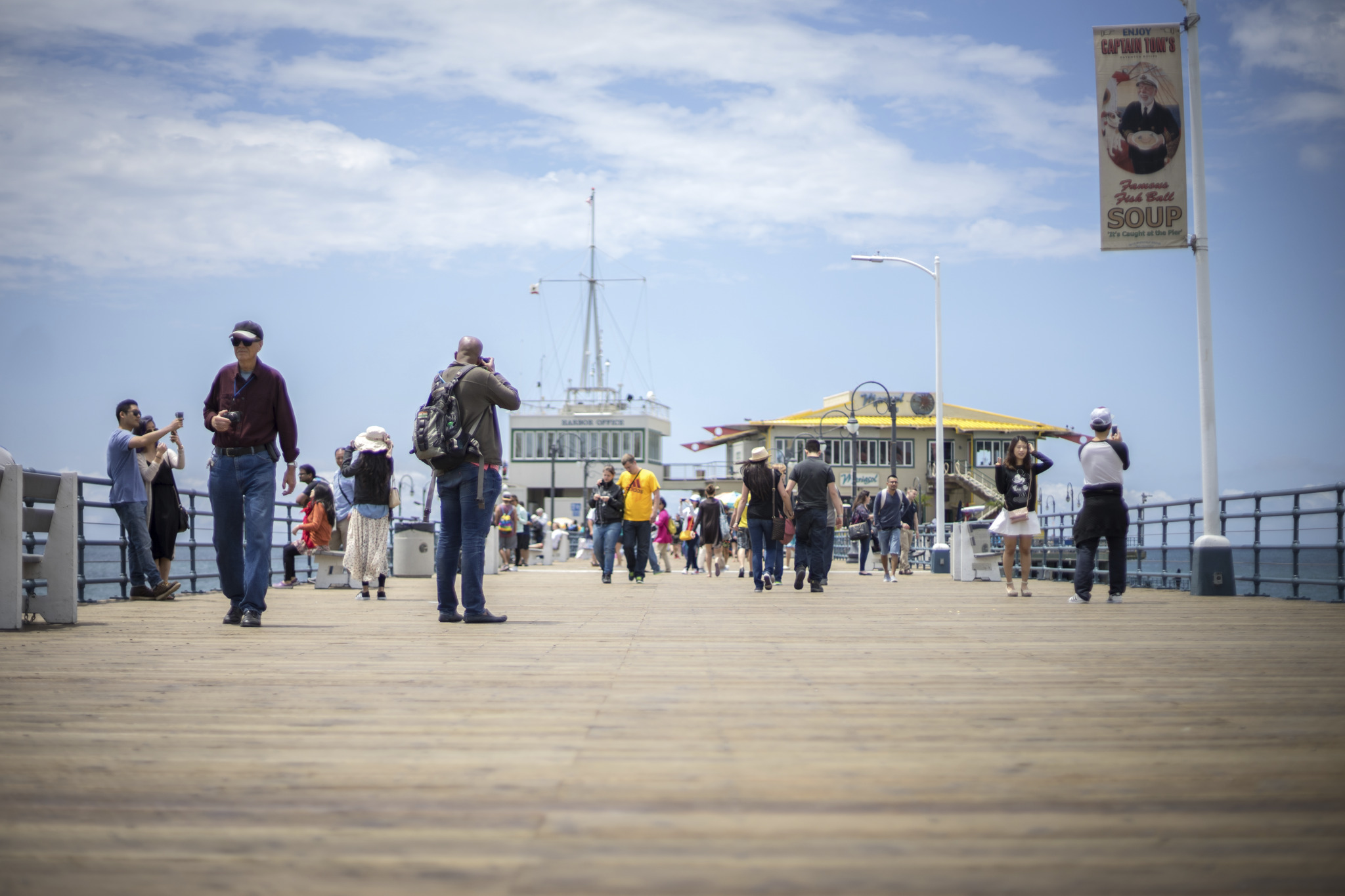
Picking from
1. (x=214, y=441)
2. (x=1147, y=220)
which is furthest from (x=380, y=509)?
(x=1147, y=220)

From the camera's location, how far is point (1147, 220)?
14875 millimetres

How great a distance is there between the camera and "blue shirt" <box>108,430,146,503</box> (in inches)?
451

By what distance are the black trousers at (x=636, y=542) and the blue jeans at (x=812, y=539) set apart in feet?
11.6

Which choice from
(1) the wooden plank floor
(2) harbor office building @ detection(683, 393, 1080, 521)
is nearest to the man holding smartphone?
(1) the wooden plank floor

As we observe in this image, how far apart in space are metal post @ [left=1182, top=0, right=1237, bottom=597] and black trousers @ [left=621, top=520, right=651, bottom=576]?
7.75 metres

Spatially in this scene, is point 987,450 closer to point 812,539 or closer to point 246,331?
point 812,539

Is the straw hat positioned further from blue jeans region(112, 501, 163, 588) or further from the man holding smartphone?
the man holding smartphone

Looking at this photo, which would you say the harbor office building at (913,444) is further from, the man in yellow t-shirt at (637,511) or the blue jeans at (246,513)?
the blue jeans at (246,513)

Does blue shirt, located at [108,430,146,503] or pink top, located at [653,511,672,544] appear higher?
blue shirt, located at [108,430,146,503]

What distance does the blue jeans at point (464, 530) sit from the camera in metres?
8.61

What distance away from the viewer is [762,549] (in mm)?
16062

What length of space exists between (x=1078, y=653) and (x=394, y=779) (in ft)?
14.5

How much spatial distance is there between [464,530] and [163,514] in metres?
5.23

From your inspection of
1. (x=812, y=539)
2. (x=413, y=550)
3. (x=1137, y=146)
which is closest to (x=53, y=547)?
(x=812, y=539)
